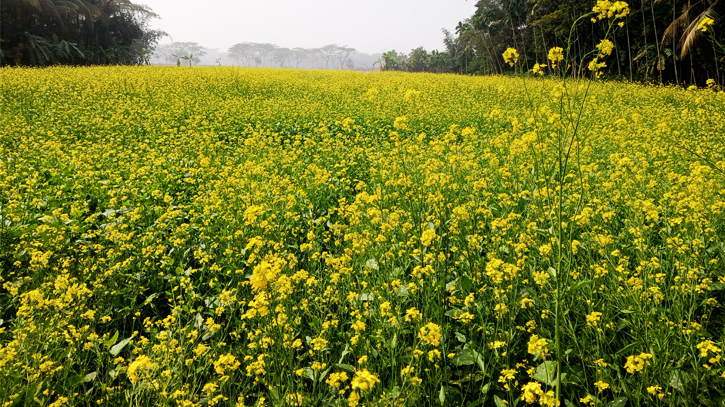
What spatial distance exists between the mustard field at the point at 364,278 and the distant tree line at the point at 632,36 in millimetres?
1318

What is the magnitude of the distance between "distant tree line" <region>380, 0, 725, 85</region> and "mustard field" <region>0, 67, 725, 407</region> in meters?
1.32

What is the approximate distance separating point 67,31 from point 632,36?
31423 mm

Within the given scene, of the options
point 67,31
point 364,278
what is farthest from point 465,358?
point 67,31

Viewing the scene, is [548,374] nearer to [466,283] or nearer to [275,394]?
[466,283]

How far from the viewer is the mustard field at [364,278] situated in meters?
1.65

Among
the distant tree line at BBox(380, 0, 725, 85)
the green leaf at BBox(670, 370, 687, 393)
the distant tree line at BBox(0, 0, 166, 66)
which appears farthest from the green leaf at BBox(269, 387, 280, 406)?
the distant tree line at BBox(0, 0, 166, 66)

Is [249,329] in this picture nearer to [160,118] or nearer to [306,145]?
[306,145]

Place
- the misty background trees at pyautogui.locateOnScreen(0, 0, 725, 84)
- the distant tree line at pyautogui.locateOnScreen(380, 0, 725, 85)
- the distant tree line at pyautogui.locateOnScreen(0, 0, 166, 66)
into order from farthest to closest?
1. the distant tree line at pyautogui.locateOnScreen(0, 0, 166, 66)
2. the misty background trees at pyautogui.locateOnScreen(0, 0, 725, 84)
3. the distant tree line at pyautogui.locateOnScreen(380, 0, 725, 85)

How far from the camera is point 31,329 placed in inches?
73.2

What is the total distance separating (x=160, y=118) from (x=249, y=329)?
752 cm

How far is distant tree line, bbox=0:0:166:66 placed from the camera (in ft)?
67.5

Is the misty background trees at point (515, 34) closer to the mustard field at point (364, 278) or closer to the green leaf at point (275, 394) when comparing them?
the mustard field at point (364, 278)

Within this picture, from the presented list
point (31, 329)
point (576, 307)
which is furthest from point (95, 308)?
point (576, 307)

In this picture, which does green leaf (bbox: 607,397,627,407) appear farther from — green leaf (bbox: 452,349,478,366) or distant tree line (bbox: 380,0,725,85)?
distant tree line (bbox: 380,0,725,85)
